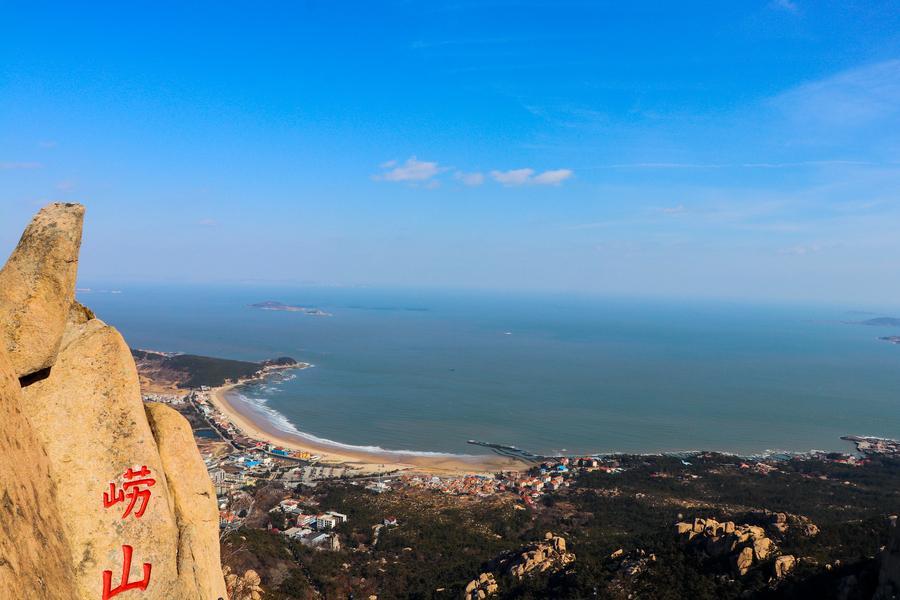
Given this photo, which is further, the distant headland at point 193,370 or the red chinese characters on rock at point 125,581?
the distant headland at point 193,370

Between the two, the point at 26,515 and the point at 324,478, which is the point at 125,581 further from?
the point at 324,478

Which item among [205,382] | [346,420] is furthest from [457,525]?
[205,382]

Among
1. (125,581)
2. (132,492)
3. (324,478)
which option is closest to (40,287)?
(132,492)

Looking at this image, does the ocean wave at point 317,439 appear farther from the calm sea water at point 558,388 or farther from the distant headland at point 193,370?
the distant headland at point 193,370

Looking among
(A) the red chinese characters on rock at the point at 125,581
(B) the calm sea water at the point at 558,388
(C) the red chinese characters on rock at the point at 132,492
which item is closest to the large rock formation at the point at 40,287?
(C) the red chinese characters on rock at the point at 132,492

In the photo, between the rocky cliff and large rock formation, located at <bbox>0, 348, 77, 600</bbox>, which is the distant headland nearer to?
the rocky cliff

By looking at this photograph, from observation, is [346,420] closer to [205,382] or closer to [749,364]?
[205,382]

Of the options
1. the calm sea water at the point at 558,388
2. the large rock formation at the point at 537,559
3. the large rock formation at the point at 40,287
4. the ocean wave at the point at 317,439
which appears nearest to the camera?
the large rock formation at the point at 40,287

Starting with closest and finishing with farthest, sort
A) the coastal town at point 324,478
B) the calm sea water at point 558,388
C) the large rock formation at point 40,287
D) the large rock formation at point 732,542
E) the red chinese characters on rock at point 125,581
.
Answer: the red chinese characters on rock at point 125,581 < the large rock formation at point 40,287 < the large rock formation at point 732,542 < the coastal town at point 324,478 < the calm sea water at point 558,388
